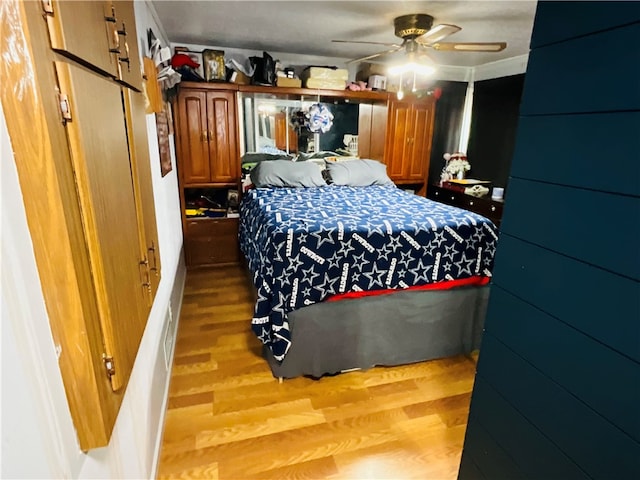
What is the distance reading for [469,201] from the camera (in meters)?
3.89

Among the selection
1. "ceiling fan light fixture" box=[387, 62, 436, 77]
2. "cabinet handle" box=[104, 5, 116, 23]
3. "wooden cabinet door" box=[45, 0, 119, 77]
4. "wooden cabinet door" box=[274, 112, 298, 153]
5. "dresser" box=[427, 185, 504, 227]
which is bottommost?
"dresser" box=[427, 185, 504, 227]

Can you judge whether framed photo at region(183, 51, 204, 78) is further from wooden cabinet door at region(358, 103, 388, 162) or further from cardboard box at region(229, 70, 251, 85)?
wooden cabinet door at region(358, 103, 388, 162)

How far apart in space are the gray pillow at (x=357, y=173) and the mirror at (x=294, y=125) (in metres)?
0.45

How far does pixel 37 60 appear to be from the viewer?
0.53 m

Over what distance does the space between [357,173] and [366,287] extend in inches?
74.1

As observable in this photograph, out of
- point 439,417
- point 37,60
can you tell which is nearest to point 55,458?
point 37,60

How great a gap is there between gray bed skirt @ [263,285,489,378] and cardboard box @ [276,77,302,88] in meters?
2.53

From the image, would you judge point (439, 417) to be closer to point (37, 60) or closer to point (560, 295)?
point (560, 295)

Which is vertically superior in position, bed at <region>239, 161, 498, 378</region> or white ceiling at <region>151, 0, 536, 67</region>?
white ceiling at <region>151, 0, 536, 67</region>

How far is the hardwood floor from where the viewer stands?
1.49 m

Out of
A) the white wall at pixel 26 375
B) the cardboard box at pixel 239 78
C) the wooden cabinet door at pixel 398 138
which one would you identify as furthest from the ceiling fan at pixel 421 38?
the white wall at pixel 26 375

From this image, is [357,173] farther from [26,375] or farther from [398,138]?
[26,375]

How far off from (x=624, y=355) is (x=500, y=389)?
44cm

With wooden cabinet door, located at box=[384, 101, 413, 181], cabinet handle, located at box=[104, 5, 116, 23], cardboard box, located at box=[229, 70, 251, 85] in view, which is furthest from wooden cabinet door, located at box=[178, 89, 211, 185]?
cabinet handle, located at box=[104, 5, 116, 23]
